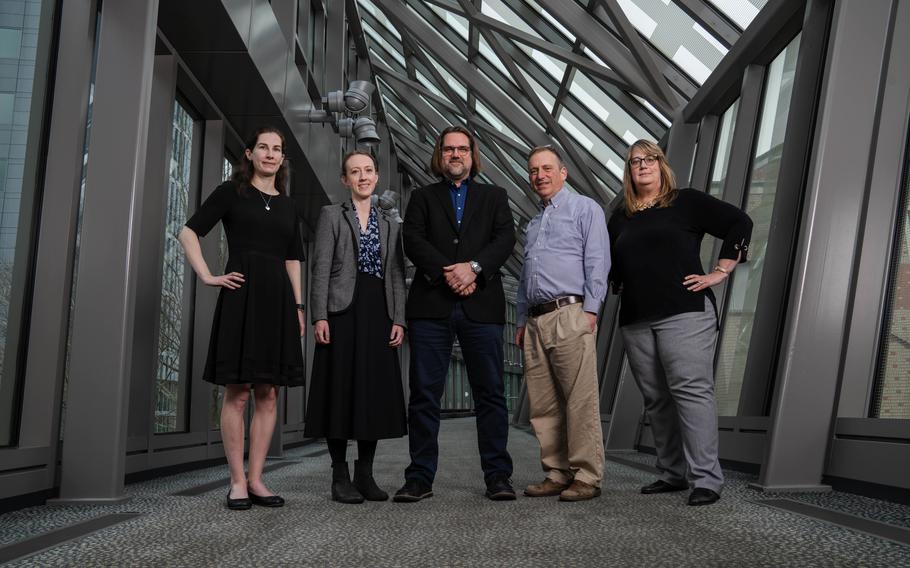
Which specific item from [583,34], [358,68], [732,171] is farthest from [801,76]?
[358,68]

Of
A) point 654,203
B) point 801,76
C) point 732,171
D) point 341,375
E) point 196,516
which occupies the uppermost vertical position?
point 801,76

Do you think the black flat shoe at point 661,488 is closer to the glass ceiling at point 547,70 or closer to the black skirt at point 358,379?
the black skirt at point 358,379

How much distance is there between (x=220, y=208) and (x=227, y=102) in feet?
9.61

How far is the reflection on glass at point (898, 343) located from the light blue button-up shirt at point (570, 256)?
4.12 feet

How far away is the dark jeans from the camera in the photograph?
324 centimetres

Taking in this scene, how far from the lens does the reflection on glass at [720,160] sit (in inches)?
252

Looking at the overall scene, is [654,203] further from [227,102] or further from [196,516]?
[227,102]

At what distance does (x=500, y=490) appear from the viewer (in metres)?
3.16

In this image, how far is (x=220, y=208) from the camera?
10.3 ft

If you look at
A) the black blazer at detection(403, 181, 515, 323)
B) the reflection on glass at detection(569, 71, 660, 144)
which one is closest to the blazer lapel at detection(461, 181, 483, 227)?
the black blazer at detection(403, 181, 515, 323)

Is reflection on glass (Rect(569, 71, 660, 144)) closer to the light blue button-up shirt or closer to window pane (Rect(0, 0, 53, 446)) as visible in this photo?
the light blue button-up shirt

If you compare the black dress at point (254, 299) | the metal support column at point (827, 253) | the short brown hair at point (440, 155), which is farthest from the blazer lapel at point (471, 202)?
the metal support column at point (827, 253)

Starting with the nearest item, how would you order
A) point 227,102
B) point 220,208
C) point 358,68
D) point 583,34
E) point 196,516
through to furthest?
point 196,516, point 220,208, point 227,102, point 583,34, point 358,68

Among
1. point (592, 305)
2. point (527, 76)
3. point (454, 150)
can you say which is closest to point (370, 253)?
point (454, 150)
